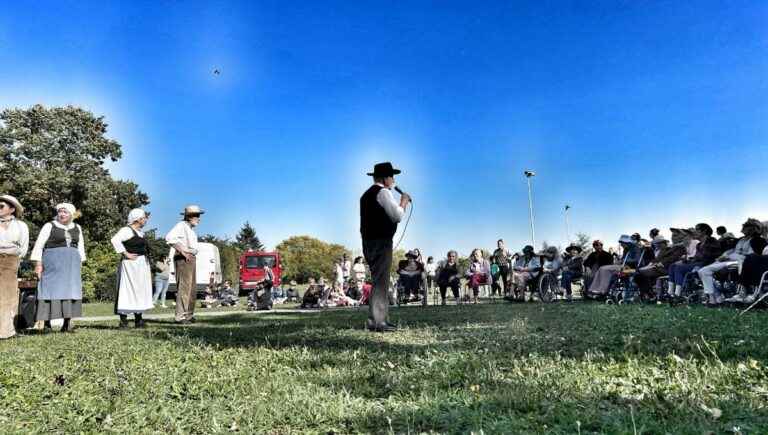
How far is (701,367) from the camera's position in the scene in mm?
3381

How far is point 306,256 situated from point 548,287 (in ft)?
240

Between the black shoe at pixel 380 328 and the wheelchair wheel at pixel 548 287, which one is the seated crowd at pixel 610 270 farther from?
the black shoe at pixel 380 328

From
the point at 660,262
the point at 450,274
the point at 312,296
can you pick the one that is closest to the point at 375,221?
the point at 660,262

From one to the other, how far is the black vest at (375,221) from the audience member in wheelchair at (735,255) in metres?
6.99

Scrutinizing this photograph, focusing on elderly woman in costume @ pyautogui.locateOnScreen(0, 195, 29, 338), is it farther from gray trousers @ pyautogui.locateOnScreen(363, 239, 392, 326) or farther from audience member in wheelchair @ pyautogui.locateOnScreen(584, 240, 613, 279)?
audience member in wheelchair @ pyautogui.locateOnScreen(584, 240, 613, 279)

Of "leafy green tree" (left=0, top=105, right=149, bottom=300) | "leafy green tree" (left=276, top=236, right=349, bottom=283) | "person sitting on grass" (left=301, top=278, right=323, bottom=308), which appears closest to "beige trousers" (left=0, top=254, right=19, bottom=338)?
"person sitting on grass" (left=301, top=278, right=323, bottom=308)

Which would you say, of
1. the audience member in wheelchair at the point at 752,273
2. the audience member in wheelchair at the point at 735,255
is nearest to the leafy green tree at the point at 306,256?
the audience member in wheelchair at the point at 735,255

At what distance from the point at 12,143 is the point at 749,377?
42.0 metres

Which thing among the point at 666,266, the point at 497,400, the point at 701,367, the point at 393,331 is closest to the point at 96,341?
the point at 393,331

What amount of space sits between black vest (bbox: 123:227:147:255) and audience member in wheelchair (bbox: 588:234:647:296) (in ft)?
33.7

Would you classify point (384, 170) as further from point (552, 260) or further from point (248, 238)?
point (248, 238)

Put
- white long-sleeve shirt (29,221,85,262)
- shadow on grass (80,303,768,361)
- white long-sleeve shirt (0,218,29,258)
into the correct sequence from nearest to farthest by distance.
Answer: shadow on grass (80,303,768,361), white long-sleeve shirt (0,218,29,258), white long-sleeve shirt (29,221,85,262)

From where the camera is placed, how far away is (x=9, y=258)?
7.88m

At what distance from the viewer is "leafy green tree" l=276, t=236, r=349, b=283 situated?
268ft
